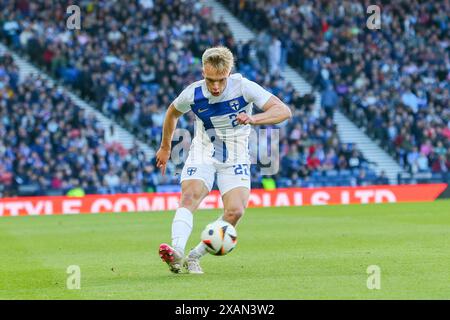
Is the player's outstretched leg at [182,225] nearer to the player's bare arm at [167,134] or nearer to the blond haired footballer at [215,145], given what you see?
the blond haired footballer at [215,145]

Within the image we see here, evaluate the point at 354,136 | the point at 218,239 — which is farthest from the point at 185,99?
the point at 354,136

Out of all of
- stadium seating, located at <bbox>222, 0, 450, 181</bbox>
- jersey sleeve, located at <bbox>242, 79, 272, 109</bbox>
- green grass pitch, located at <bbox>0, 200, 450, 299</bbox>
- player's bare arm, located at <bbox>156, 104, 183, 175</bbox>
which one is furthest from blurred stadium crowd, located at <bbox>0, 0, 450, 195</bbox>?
jersey sleeve, located at <bbox>242, 79, 272, 109</bbox>

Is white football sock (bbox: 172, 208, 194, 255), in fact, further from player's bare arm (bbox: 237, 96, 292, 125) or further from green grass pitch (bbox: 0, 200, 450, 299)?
player's bare arm (bbox: 237, 96, 292, 125)

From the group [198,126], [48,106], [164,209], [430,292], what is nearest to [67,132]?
[48,106]

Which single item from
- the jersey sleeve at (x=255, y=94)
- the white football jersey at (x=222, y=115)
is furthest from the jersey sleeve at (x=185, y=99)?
the jersey sleeve at (x=255, y=94)

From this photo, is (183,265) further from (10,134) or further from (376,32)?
(376,32)

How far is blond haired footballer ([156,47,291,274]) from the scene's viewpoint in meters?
10.8

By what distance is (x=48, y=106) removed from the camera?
29.1 m

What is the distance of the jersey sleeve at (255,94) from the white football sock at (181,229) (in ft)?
4.46

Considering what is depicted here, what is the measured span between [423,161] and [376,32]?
18.8ft

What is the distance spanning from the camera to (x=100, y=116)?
31.5 m

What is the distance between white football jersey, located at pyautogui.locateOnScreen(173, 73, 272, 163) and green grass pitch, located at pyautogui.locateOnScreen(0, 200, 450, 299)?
131cm

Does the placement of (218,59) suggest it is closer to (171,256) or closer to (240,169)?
(240,169)

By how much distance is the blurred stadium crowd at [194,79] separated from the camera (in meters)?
28.5
